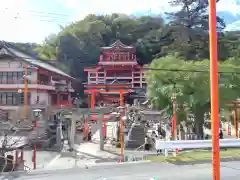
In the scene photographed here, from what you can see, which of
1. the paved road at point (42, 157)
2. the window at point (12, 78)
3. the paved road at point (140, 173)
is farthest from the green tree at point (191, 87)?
the window at point (12, 78)

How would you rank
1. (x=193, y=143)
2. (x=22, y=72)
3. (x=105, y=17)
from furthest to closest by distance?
(x=105, y=17), (x=22, y=72), (x=193, y=143)

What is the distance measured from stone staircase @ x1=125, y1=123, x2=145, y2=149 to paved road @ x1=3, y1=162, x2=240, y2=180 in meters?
13.6

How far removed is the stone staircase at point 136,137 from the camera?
25.3 m

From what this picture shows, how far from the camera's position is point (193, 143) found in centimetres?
1331

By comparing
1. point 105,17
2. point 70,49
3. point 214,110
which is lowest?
point 214,110

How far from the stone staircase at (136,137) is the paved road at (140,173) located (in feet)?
44.7

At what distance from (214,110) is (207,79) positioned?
64.9ft

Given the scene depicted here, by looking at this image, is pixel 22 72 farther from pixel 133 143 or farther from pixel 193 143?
pixel 193 143

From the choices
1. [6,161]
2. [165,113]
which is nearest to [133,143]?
[165,113]

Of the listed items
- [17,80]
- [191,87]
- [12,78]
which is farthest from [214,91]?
[12,78]

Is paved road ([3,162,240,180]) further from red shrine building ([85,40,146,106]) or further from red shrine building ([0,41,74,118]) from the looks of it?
red shrine building ([85,40,146,106])

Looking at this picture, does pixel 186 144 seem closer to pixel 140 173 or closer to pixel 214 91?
pixel 140 173

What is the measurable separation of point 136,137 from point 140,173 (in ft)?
50.5

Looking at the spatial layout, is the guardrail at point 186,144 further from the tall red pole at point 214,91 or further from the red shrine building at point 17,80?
the red shrine building at point 17,80
